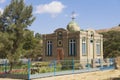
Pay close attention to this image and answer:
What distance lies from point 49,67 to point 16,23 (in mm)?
4515

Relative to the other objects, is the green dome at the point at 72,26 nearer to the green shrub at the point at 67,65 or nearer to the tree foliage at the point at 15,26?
the green shrub at the point at 67,65

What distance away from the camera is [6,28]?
78.0 ft

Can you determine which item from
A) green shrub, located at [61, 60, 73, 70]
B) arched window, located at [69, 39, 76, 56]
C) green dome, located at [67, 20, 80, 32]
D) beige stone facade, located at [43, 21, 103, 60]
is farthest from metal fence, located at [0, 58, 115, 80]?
green dome, located at [67, 20, 80, 32]

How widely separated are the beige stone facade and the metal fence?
222cm

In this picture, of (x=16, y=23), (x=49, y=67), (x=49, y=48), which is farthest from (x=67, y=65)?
(x=49, y=48)

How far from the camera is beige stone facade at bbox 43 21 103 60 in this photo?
32.2m

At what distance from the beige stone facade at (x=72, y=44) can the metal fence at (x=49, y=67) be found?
2219mm

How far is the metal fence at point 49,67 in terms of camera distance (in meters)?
21.5

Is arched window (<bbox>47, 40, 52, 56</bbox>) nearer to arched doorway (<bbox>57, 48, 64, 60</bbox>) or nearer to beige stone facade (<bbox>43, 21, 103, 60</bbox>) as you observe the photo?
beige stone facade (<bbox>43, 21, 103, 60</bbox>)

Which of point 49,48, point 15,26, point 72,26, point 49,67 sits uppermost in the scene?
point 72,26

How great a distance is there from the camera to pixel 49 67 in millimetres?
23641

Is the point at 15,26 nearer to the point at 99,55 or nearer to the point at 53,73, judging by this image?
the point at 53,73

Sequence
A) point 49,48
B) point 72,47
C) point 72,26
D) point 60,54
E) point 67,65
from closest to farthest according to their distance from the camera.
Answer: point 67,65 → point 72,47 → point 60,54 → point 49,48 → point 72,26

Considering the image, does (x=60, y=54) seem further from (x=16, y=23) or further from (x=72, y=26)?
(x=16, y=23)
